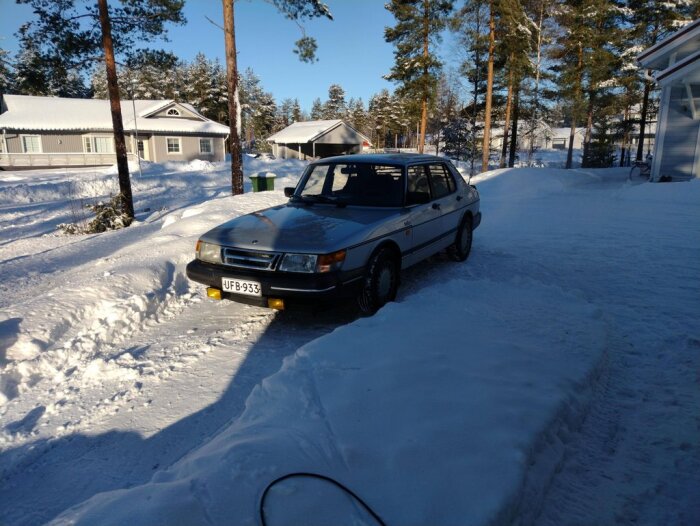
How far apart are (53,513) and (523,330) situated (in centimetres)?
363

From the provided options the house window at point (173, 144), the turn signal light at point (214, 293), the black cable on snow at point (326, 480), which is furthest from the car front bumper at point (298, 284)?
the house window at point (173, 144)

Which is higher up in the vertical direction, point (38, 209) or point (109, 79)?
point (109, 79)

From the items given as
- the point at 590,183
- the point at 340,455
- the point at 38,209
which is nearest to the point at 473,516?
the point at 340,455

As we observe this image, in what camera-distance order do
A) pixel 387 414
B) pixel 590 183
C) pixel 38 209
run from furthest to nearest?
pixel 590 183 < pixel 38 209 < pixel 387 414

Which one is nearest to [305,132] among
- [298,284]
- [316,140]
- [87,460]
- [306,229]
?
[316,140]

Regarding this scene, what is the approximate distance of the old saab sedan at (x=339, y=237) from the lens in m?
4.43

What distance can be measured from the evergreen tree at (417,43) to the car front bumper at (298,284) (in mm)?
28279

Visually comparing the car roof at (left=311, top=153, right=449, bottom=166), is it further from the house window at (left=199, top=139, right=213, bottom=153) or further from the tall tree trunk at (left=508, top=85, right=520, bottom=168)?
the house window at (left=199, top=139, right=213, bottom=153)

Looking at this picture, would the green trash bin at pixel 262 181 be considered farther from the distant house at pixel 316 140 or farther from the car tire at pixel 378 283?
the distant house at pixel 316 140

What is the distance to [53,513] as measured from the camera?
101 inches

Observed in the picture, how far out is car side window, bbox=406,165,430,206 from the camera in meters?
5.80

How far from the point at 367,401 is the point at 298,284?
1.75 m

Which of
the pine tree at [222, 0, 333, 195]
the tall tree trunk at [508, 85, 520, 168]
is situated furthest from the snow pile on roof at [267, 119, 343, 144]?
the pine tree at [222, 0, 333, 195]

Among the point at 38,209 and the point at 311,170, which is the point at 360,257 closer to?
the point at 311,170
